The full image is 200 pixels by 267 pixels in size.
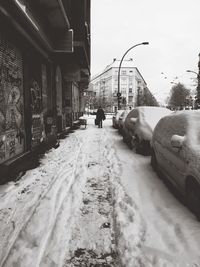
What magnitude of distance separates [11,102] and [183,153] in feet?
15.4

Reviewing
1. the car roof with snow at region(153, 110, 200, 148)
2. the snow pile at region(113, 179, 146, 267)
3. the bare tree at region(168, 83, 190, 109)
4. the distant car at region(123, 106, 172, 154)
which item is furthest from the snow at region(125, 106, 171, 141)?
the bare tree at region(168, 83, 190, 109)

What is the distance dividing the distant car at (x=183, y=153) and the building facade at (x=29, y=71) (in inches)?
147

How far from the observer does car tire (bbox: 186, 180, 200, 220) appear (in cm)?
386

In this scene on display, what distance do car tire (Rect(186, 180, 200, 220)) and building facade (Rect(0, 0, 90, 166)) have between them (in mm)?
4195

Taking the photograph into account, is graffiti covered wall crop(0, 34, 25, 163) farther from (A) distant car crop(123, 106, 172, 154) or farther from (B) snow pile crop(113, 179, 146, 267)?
(A) distant car crop(123, 106, 172, 154)

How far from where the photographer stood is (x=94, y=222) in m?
3.82

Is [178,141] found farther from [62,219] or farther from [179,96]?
[179,96]

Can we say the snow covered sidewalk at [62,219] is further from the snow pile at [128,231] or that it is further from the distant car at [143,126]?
the distant car at [143,126]

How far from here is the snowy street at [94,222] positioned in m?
2.95

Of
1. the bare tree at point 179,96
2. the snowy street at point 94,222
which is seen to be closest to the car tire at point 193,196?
the snowy street at point 94,222

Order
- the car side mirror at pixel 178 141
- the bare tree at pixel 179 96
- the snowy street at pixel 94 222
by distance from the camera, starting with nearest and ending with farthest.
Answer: the snowy street at pixel 94 222
the car side mirror at pixel 178 141
the bare tree at pixel 179 96

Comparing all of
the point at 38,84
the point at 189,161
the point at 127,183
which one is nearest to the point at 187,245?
the point at 189,161

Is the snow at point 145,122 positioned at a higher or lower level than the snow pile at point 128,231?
higher

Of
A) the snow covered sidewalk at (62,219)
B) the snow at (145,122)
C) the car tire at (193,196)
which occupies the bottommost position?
the snow covered sidewalk at (62,219)
